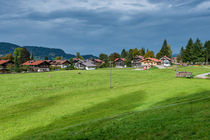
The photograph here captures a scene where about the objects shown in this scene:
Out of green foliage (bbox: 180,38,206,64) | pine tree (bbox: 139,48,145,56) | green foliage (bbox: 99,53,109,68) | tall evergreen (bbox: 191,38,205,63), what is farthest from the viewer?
pine tree (bbox: 139,48,145,56)

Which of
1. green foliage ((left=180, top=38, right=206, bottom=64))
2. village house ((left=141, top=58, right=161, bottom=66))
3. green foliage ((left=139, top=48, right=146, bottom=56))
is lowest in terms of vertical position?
village house ((left=141, top=58, right=161, bottom=66))

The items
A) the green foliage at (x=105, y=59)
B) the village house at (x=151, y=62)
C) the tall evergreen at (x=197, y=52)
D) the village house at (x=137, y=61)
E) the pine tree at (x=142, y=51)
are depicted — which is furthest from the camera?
the pine tree at (x=142, y=51)

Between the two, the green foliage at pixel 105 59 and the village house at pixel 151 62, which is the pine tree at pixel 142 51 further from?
the village house at pixel 151 62

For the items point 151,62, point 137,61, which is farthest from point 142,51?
point 151,62

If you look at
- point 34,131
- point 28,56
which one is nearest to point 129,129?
point 34,131

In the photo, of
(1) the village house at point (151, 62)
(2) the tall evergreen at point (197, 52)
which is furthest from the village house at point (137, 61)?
(2) the tall evergreen at point (197, 52)

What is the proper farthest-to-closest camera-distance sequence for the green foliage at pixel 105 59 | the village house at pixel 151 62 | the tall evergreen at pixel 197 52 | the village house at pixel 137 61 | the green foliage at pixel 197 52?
the green foliage at pixel 105 59
the village house at pixel 137 61
the village house at pixel 151 62
the green foliage at pixel 197 52
the tall evergreen at pixel 197 52

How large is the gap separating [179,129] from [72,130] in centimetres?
582

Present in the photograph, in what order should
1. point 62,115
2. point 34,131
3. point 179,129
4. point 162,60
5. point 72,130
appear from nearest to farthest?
point 179,129 < point 72,130 < point 34,131 < point 62,115 < point 162,60

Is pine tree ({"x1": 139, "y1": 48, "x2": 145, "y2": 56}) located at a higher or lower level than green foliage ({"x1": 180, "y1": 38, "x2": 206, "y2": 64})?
higher

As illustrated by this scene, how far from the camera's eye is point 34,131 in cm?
973

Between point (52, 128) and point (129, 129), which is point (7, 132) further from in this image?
point (129, 129)

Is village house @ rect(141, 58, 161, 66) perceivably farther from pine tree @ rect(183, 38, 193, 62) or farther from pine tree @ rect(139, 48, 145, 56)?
pine tree @ rect(139, 48, 145, 56)

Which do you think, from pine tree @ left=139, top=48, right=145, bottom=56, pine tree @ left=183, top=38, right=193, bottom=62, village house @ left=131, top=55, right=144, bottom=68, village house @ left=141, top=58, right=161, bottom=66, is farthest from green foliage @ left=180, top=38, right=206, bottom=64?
pine tree @ left=139, top=48, right=145, bottom=56
